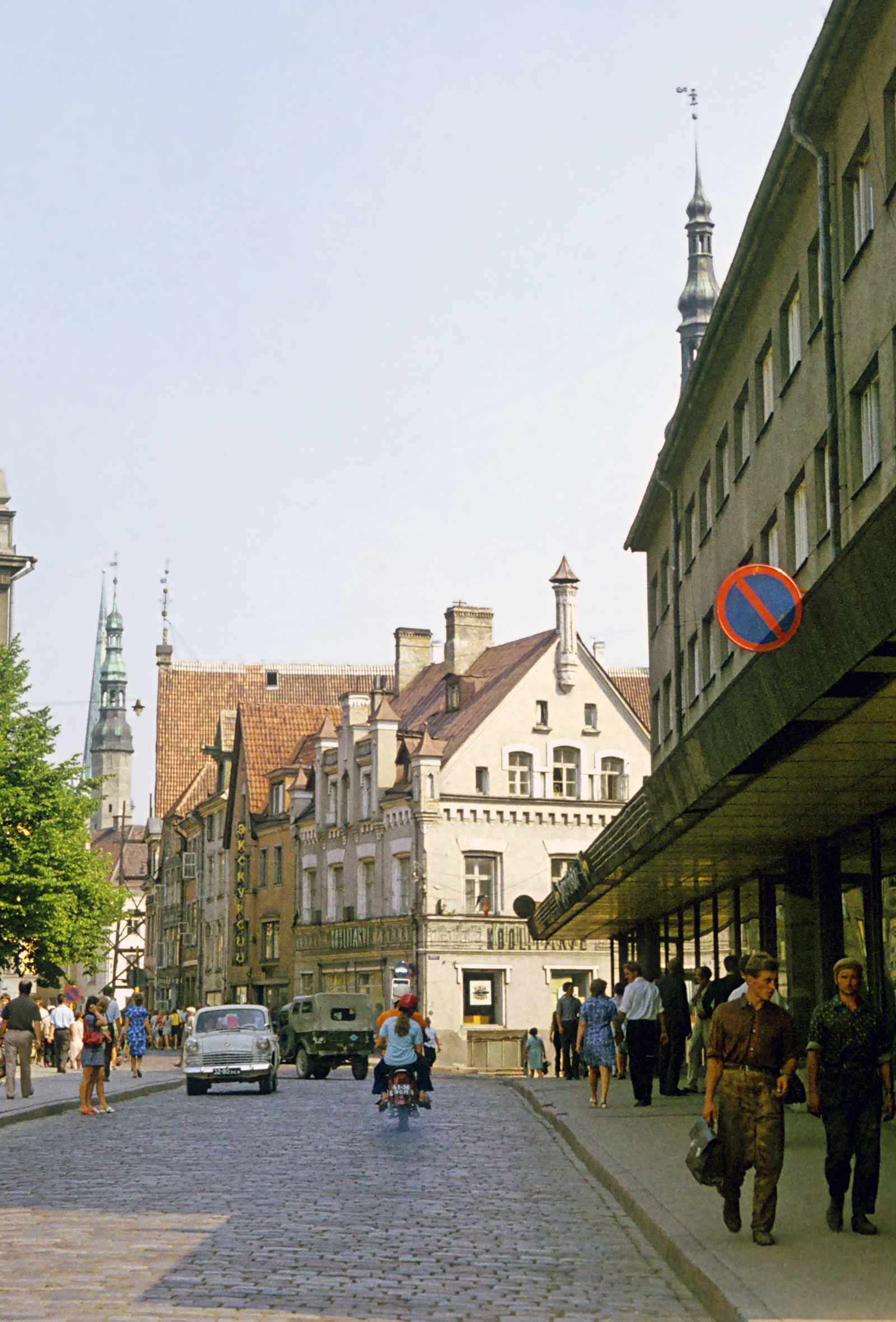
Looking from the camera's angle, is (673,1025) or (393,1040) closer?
(393,1040)

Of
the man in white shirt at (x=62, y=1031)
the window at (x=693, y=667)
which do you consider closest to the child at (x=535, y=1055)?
the man in white shirt at (x=62, y=1031)

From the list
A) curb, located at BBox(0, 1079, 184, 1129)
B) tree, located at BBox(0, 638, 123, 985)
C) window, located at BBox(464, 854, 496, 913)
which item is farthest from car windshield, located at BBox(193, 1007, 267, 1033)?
window, located at BBox(464, 854, 496, 913)

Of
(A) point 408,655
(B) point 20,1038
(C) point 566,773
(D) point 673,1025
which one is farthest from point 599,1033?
(A) point 408,655

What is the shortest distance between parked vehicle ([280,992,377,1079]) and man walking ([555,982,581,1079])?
27.0ft

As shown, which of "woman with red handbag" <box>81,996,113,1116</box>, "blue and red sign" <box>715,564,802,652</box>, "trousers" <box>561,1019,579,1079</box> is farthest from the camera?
"trousers" <box>561,1019,579,1079</box>

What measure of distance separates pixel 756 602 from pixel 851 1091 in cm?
727

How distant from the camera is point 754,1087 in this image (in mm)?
10523

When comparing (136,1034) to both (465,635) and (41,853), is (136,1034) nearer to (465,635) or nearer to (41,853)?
(41,853)

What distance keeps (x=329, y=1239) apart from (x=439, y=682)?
6038 centimetres

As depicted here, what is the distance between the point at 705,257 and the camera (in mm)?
80188

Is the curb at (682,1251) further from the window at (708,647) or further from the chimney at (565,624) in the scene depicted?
the chimney at (565,624)

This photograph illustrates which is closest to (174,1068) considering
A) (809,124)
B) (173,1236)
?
(809,124)

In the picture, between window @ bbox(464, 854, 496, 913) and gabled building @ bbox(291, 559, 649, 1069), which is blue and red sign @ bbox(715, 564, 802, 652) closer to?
gabled building @ bbox(291, 559, 649, 1069)

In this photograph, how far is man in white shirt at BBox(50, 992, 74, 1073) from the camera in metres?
42.5
